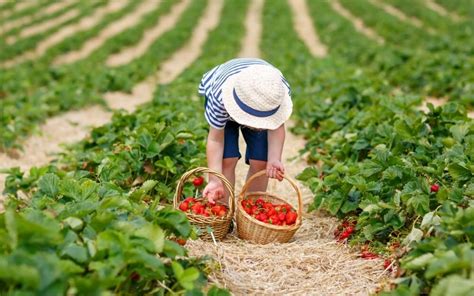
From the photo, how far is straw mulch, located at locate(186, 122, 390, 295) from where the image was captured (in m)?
3.49

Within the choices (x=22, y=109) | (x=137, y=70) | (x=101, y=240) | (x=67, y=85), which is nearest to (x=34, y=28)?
(x=137, y=70)

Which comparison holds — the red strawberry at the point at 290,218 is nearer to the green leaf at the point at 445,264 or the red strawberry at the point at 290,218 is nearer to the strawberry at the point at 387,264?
the strawberry at the point at 387,264

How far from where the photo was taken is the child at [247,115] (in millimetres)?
3945

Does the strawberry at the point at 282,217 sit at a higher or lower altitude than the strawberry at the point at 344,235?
higher

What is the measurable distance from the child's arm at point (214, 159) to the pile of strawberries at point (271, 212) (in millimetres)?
208

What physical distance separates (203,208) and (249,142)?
24.6 inches

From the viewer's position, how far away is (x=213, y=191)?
14.2 feet

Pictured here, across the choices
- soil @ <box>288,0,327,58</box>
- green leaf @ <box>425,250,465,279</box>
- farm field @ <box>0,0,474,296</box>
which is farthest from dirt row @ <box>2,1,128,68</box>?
green leaf @ <box>425,250,465,279</box>

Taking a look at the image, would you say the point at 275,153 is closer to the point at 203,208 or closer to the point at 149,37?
the point at 203,208

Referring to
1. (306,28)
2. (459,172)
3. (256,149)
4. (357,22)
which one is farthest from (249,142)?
(357,22)

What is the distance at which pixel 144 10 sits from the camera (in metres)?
29.8

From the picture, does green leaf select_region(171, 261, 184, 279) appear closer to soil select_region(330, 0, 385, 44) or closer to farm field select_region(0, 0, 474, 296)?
farm field select_region(0, 0, 474, 296)

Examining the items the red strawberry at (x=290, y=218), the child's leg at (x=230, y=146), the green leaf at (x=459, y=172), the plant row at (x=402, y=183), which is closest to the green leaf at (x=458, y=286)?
the plant row at (x=402, y=183)

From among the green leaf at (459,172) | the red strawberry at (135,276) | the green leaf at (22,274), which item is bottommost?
the green leaf at (459,172)
